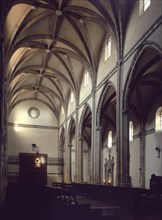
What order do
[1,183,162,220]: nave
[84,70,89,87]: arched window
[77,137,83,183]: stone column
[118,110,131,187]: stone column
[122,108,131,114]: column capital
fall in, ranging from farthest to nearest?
1. [77,137,83,183]: stone column
2. [84,70,89,87]: arched window
3. [122,108,131,114]: column capital
4. [118,110,131,187]: stone column
5. [1,183,162,220]: nave

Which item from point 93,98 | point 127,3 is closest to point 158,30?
point 127,3

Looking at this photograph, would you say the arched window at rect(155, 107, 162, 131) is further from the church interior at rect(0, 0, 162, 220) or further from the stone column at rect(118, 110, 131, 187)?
the stone column at rect(118, 110, 131, 187)

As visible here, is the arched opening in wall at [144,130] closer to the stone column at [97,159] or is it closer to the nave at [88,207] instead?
the stone column at [97,159]

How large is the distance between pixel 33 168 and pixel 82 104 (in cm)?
1450

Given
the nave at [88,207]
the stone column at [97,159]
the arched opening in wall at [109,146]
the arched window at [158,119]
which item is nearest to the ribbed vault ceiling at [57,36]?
the stone column at [97,159]

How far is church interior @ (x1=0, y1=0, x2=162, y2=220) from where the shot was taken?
13.8m

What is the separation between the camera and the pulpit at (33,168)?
39291 millimetres

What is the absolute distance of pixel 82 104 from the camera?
29.3 m

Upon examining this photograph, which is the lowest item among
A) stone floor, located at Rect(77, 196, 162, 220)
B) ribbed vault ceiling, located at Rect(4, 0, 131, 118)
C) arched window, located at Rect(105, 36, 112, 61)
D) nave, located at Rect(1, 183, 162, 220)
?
stone floor, located at Rect(77, 196, 162, 220)

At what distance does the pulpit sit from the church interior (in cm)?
13

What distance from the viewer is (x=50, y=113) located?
42.7m

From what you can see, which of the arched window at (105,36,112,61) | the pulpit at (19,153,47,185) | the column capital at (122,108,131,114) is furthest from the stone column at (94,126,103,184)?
the pulpit at (19,153,47,185)

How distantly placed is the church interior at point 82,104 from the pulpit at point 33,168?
0.41 ft

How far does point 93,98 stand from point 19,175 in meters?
18.5
